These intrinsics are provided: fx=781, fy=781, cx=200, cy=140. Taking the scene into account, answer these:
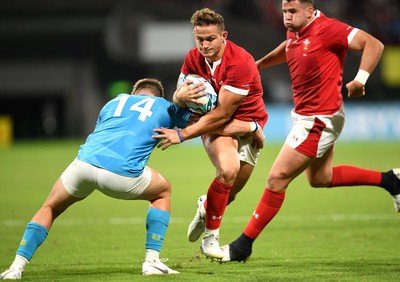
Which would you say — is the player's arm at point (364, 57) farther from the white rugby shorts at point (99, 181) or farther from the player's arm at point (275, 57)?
the white rugby shorts at point (99, 181)

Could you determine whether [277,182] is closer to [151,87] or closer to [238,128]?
[238,128]

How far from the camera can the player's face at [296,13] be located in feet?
22.8

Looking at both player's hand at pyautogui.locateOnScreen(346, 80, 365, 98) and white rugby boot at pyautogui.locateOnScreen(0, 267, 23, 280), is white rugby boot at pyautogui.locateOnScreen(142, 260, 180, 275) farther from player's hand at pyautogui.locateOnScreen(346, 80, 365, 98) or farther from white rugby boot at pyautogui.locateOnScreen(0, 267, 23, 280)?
player's hand at pyautogui.locateOnScreen(346, 80, 365, 98)

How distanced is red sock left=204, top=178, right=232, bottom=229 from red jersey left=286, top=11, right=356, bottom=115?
1009 mm

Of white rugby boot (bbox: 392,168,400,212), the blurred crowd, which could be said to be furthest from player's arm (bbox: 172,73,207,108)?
the blurred crowd

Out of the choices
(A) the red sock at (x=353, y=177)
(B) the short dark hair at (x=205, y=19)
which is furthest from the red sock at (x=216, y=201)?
(B) the short dark hair at (x=205, y=19)

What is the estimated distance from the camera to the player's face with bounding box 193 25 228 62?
6605 mm

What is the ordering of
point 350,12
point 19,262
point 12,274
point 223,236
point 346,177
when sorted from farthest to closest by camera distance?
point 350,12
point 223,236
point 346,177
point 19,262
point 12,274

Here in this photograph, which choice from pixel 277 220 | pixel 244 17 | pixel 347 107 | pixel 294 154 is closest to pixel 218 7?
pixel 244 17

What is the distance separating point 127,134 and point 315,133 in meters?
1.81

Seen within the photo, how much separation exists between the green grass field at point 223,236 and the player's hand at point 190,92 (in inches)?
56.1

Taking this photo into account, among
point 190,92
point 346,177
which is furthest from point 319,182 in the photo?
point 190,92

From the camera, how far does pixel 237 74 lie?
6.73 meters

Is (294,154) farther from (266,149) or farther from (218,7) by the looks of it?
(218,7)
